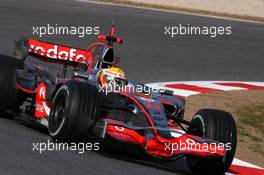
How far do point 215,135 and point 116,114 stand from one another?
1.04 meters

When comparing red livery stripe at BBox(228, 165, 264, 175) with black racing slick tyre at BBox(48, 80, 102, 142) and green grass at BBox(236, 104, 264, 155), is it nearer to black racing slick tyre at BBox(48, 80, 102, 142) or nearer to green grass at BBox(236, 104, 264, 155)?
green grass at BBox(236, 104, 264, 155)

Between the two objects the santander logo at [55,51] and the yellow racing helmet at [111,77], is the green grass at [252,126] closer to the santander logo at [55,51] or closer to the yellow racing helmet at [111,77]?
the yellow racing helmet at [111,77]

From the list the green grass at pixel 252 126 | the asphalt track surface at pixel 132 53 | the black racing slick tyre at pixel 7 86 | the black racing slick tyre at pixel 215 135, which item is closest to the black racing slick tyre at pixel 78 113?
the asphalt track surface at pixel 132 53

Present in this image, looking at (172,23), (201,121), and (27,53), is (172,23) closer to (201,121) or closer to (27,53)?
(27,53)

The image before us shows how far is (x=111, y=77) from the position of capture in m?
9.22

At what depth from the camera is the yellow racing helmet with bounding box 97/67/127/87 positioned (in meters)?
9.19

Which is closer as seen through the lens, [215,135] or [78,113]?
[78,113]

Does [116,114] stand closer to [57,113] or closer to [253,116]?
[57,113]

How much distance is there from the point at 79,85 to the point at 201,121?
1.30m

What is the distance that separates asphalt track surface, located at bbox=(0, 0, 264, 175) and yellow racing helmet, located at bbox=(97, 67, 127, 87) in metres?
0.87

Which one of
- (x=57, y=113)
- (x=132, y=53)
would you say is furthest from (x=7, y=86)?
(x=132, y=53)

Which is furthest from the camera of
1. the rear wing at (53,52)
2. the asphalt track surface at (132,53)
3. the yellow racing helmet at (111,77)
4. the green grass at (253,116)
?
the green grass at (253,116)

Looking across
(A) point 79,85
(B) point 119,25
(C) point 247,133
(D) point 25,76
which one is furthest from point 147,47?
(A) point 79,85

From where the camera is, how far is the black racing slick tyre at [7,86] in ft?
31.1
